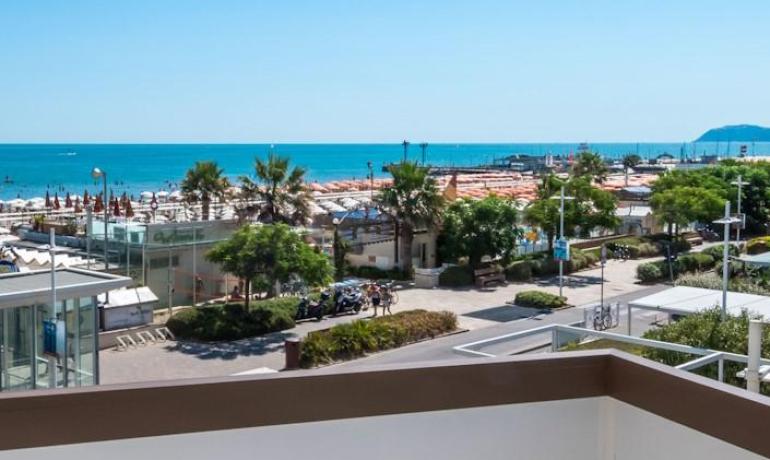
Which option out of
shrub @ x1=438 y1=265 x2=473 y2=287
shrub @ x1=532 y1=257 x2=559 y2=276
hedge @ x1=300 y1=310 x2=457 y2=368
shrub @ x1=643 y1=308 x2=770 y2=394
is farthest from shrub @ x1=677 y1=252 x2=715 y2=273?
shrub @ x1=643 y1=308 x2=770 y2=394

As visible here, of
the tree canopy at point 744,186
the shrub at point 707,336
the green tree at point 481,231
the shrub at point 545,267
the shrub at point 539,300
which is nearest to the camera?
the shrub at point 707,336

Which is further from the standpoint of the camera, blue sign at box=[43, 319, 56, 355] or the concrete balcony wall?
blue sign at box=[43, 319, 56, 355]

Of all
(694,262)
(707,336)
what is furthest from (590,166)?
(707,336)

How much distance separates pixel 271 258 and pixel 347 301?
4331 mm

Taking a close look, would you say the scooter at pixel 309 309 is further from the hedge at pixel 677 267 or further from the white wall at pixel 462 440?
the white wall at pixel 462 440

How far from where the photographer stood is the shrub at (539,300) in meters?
28.4

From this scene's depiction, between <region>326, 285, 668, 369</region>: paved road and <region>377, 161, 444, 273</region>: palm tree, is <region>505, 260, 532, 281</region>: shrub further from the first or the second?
<region>326, 285, 668, 369</region>: paved road

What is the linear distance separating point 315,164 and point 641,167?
3813 inches

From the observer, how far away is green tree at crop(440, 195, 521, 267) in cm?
3338

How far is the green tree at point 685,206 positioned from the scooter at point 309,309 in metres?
21.3

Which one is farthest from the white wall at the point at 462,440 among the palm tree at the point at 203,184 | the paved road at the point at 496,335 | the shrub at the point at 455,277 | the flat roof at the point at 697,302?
the palm tree at the point at 203,184

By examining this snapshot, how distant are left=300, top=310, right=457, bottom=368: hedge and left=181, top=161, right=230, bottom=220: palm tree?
18299 mm

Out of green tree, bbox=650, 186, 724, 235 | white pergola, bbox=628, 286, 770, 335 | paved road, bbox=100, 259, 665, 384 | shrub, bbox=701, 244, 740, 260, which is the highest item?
green tree, bbox=650, 186, 724, 235

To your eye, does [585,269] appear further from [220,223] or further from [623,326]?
[220,223]
